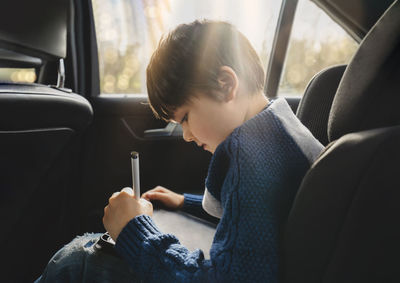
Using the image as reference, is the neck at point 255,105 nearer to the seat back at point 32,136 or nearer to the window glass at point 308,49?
the seat back at point 32,136

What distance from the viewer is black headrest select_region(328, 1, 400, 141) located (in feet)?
1.79

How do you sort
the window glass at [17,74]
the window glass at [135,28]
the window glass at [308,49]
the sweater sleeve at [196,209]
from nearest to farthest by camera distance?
1. the sweater sleeve at [196,209]
2. the window glass at [17,74]
3. the window glass at [135,28]
4. the window glass at [308,49]

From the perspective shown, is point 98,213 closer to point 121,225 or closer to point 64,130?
point 64,130

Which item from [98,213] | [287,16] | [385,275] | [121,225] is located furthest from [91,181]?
[385,275]

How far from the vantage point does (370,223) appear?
1.67 ft

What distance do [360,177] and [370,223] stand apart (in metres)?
0.06

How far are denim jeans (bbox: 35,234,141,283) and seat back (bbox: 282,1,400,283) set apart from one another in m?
0.35

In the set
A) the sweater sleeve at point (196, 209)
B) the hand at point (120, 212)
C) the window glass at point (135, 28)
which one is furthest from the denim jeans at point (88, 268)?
the window glass at point (135, 28)

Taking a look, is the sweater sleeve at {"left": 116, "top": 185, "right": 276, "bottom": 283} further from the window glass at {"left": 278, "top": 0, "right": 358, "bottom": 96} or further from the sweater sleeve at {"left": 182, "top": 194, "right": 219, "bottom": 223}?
the window glass at {"left": 278, "top": 0, "right": 358, "bottom": 96}

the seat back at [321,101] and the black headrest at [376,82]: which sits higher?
the black headrest at [376,82]

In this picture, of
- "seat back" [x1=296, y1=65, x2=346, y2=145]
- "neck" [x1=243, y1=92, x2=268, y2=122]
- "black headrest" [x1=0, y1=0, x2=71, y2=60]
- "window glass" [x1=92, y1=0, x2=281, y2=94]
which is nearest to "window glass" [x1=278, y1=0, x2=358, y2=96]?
"window glass" [x1=92, y1=0, x2=281, y2=94]

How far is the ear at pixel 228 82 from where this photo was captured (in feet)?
2.53

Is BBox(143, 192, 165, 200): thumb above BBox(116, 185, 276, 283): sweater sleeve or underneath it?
underneath

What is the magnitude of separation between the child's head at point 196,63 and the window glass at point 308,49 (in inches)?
43.9
